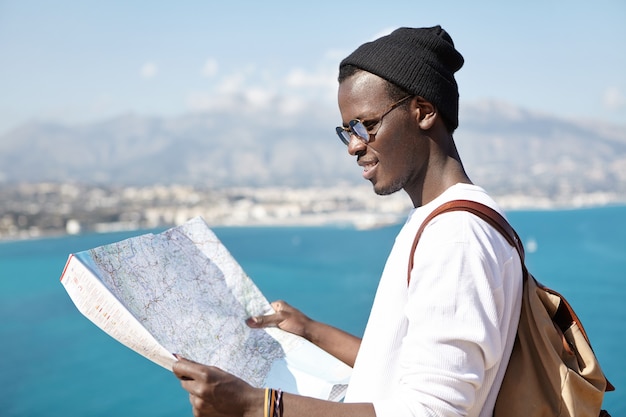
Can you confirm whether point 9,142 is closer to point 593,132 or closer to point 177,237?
point 593,132

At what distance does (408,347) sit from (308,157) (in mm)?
145396

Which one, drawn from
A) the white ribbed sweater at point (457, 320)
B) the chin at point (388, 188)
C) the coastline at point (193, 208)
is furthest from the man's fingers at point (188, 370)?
the coastline at point (193, 208)

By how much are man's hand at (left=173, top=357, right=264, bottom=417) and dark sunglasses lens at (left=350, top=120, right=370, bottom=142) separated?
397mm

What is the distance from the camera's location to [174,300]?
3.70ft

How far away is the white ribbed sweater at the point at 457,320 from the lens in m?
0.77

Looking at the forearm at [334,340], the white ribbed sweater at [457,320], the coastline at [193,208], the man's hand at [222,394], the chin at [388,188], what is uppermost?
the coastline at [193,208]

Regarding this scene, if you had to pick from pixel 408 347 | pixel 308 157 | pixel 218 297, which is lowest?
pixel 408 347

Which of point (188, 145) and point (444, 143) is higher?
point (188, 145)

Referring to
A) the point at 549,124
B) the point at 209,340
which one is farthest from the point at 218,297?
the point at 549,124

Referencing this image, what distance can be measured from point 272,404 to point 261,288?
1358 inches

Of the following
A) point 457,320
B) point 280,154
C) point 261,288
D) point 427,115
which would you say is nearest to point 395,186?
point 427,115

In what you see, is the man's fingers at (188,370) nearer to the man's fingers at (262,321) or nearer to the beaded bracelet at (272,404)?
the beaded bracelet at (272,404)

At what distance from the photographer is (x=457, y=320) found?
0.77 metres

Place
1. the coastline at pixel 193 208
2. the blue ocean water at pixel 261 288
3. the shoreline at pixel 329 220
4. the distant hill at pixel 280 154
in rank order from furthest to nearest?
the distant hill at pixel 280 154
the coastline at pixel 193 208
the shoreline at pixel 329 220
the blue ocean water at pixel 261 288
